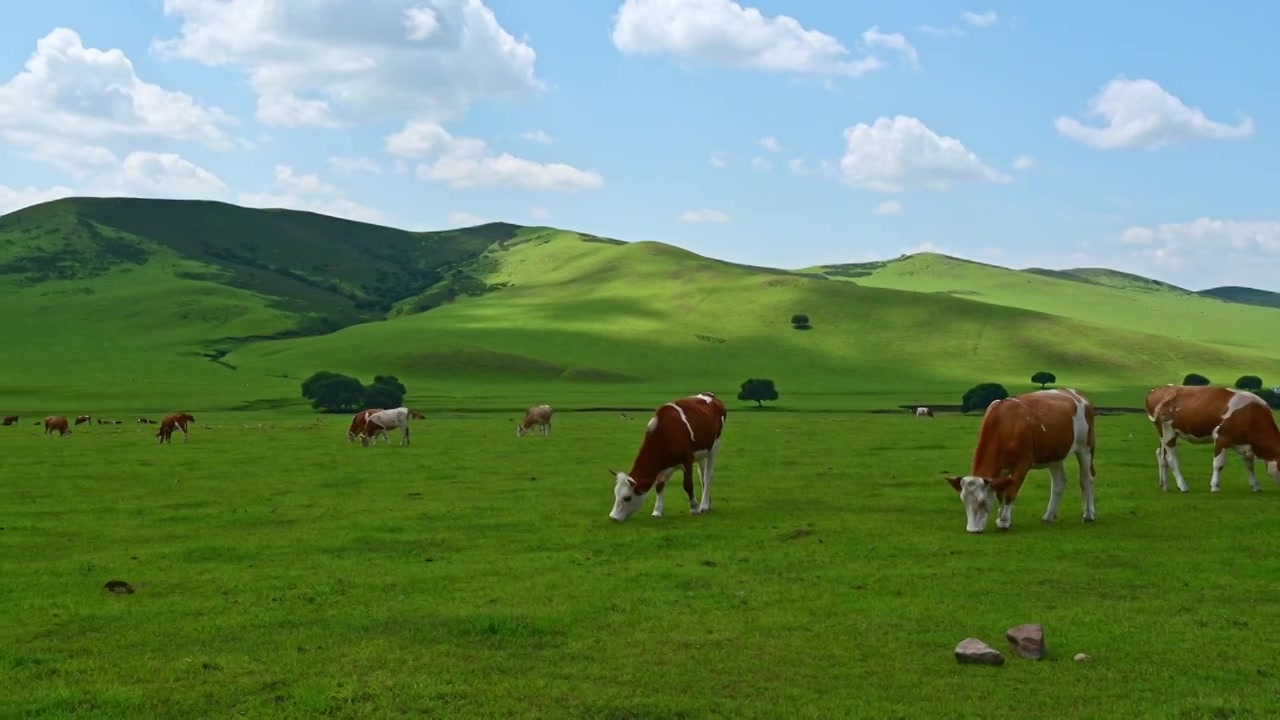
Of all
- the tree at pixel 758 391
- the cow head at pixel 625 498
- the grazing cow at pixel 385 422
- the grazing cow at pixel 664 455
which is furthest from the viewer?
the tree at pixel 758 391

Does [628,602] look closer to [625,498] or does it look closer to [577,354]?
[625,498]

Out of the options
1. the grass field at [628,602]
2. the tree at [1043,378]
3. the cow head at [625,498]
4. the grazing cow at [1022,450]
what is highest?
the tree at [1043,378]

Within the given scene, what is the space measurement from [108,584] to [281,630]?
404 cm

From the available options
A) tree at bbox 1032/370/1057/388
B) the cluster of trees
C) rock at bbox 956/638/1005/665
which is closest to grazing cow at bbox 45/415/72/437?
the cluster of trees

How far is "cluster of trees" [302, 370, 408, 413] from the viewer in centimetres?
9800

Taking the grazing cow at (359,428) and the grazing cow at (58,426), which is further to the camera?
the grazing cow at (58,426)

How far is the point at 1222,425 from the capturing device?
23750 mm

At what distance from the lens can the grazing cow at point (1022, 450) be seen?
19500mm

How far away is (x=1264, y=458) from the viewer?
2373cm

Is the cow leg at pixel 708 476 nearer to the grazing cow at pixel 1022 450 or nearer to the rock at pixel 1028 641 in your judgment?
the grazing cow at pixel 1022 450

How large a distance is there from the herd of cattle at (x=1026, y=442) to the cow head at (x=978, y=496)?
18mm

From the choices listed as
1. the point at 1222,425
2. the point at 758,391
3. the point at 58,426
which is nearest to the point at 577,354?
the point at 758,391

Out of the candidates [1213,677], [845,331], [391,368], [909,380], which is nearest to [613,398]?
[391,368]

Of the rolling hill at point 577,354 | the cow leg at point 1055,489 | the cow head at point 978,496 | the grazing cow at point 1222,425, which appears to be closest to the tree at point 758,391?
the rolling hill at point 577,354
